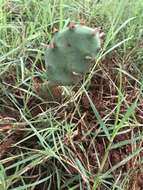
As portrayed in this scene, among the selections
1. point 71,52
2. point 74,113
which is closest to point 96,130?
point 74,113

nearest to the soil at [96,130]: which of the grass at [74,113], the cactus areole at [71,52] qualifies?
the grass at [74,113]

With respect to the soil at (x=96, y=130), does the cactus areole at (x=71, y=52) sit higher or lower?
higher

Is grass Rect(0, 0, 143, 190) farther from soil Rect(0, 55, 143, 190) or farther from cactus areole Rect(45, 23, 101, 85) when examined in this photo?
cactus areole Rect(45, 23, 101, 85)

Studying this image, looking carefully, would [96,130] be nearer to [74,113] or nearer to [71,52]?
[74,113]

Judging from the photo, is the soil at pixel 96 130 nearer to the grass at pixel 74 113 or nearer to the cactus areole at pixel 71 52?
the grass at pixel 74 113

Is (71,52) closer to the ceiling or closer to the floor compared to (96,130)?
closer to the ceiling

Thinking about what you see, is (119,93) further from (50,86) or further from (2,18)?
(2,18)
